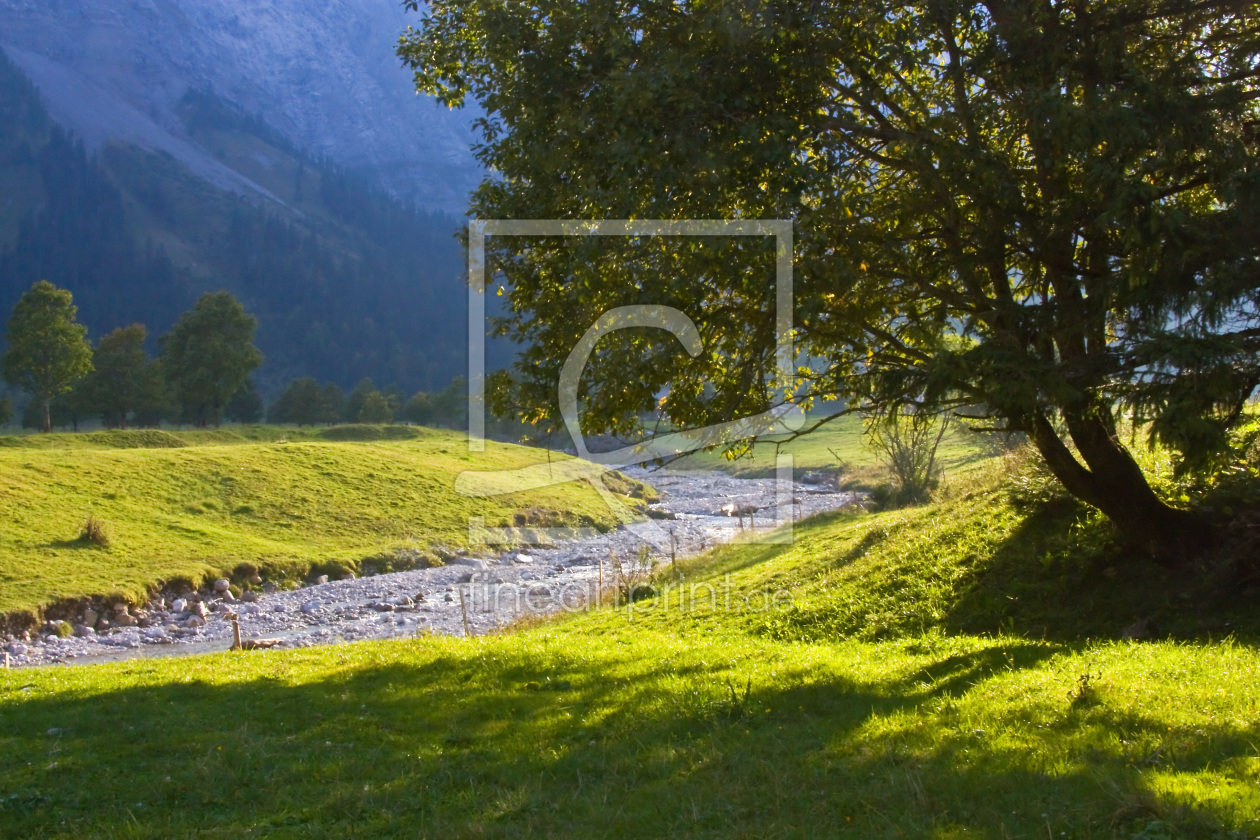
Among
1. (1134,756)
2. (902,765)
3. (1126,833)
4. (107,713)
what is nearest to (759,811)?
(902,765)

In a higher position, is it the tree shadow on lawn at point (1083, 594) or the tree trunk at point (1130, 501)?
the tree trunk at point (1130, 501)

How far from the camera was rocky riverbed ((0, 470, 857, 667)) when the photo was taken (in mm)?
26375

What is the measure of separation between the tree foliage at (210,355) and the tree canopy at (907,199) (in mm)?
72434

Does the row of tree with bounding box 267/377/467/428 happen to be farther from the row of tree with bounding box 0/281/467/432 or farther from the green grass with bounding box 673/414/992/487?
the green grass with bounding box 673/414/992/487

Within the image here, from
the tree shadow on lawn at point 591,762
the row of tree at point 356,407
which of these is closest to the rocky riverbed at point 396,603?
the tree shadow on lawn at point 591,762

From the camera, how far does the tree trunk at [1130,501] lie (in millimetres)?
12617

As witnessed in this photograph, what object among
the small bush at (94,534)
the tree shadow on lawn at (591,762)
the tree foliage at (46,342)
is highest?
the tree foliage at (46,342)

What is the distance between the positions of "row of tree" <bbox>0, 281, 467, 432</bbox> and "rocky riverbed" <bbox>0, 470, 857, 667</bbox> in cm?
2478

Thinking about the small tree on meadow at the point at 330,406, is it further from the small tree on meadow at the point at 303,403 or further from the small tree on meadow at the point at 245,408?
the small tree on meadow at the point at 245,408

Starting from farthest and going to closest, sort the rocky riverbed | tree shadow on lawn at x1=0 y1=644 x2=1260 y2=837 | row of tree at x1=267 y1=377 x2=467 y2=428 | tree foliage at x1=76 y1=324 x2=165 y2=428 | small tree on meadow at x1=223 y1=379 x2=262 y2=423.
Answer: small tree on meadow at x1=223 y1=379 x2=262 y2=423 → row of tree at x1=267 y1=377 x2=467 y2=428 → tree foliage at x1=76 y1=324 x2=165 y2=428 → the rocky riverbed → tree shadow on lawn at x1=0 y1=644 x2=1260 y2=837

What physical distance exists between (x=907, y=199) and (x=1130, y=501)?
557cm

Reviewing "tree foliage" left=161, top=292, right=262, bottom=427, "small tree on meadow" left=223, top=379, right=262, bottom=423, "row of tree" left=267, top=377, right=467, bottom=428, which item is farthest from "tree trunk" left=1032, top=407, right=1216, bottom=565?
"small tree on meadow" left=223, top=379, right=262, bottom=423

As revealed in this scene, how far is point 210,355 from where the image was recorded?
76438 millimetres

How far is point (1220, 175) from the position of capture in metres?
9.73
